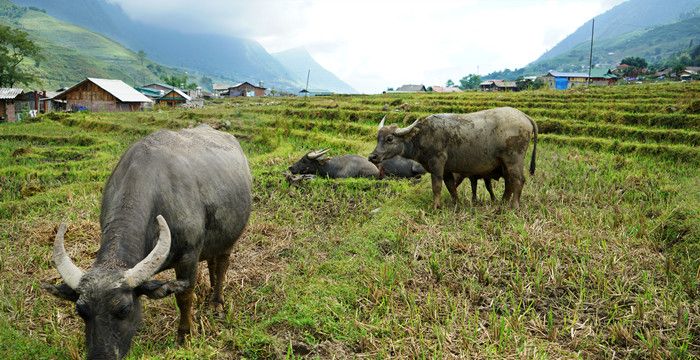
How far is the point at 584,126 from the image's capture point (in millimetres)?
14945

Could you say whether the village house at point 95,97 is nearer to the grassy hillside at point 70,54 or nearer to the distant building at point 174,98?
the distant building at point 174,98

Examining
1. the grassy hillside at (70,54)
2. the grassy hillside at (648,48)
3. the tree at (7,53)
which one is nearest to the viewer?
the tree at (7,53)

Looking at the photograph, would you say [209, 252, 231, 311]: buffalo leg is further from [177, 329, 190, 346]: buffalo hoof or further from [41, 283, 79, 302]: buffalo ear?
[41, 283, 79, 302]: buffalo ear

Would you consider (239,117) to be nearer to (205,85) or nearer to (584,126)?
(584,126)

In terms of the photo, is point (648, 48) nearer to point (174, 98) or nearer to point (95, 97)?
point (174, 98)

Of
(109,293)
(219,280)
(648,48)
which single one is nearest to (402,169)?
(219,280)

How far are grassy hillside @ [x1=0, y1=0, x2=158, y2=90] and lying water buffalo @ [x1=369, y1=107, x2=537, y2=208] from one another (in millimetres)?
84348

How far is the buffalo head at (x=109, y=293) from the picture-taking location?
253 centimetres

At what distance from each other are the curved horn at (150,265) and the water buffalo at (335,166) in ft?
25.0

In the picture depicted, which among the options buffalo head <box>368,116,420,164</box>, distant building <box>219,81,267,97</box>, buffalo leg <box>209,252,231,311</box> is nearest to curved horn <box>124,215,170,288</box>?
buffalo leg <box>209,252,231,311</box>

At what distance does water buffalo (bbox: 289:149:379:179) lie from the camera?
407 inches

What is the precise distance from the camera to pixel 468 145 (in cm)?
708

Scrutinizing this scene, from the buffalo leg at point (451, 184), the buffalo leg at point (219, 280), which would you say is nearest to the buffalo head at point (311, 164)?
the buffalo leg at point (451, 184)

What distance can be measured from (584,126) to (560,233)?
11104mm
